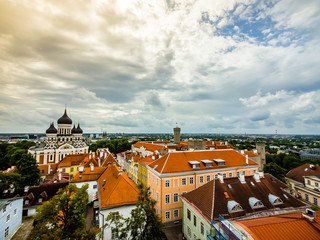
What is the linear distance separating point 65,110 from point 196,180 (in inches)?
3201

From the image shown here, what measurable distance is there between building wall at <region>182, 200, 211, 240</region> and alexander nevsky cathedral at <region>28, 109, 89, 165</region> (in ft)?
230

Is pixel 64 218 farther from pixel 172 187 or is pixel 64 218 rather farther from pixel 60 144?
pixel 60 144

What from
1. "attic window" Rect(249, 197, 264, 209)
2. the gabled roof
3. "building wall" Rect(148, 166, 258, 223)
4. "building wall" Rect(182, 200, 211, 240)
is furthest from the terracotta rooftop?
"building wall" Rect(182, 200, 211, 240)

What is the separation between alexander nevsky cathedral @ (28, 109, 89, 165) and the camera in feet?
231

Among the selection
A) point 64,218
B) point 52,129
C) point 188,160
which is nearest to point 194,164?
point 188,160

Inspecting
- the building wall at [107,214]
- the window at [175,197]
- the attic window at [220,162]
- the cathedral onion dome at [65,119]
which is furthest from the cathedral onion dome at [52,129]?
the attic window at [220,162]

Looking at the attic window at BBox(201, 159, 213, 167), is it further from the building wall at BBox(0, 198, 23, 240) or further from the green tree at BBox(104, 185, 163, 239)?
the building wall at BBox(0, 198, 23, 240)

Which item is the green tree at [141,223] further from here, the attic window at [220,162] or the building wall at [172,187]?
the attic window at [220,162]

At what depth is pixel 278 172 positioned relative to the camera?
139 feet

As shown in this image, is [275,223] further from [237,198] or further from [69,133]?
[69,133]

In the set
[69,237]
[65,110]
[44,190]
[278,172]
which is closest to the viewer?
[69,237]

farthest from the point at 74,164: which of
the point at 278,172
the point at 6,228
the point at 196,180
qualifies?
the point at 278,172

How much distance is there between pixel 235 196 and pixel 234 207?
207 centimetres

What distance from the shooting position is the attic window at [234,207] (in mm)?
18550
